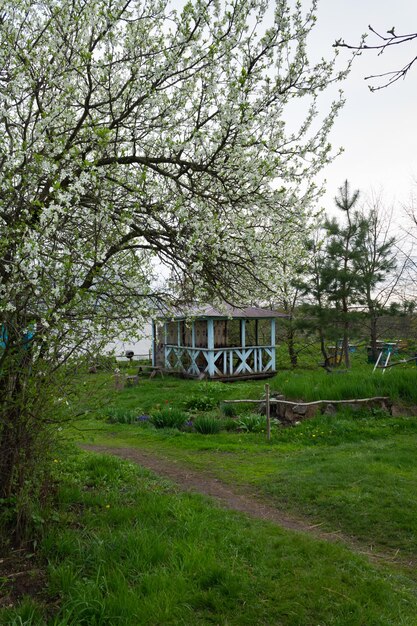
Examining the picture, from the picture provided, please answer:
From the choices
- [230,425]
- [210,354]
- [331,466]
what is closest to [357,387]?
[230,425]

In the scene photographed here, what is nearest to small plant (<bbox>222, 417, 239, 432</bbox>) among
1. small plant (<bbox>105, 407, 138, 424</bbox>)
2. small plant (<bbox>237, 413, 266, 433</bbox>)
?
small plant (<bbox>237, 413, 266, 433</bbox>)

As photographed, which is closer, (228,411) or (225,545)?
(225,545)

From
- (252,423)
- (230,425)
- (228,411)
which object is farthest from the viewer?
(228,411)

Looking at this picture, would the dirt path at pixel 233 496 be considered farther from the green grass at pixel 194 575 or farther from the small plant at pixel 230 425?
the small plant at pixel 230 425

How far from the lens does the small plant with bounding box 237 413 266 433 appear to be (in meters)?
8.86

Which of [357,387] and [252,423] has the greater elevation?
[357,387]

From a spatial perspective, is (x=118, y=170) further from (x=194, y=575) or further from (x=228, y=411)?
(x=228, y=411)

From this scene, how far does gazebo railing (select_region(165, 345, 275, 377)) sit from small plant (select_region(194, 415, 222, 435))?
7166mm

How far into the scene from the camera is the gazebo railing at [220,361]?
54.2 feet

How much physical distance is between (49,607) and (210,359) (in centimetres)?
1348

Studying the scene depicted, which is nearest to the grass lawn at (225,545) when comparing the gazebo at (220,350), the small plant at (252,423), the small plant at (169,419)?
the small plant at (252,423)

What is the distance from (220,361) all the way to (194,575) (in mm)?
14383

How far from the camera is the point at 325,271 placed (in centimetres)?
1560

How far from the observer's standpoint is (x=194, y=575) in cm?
317
